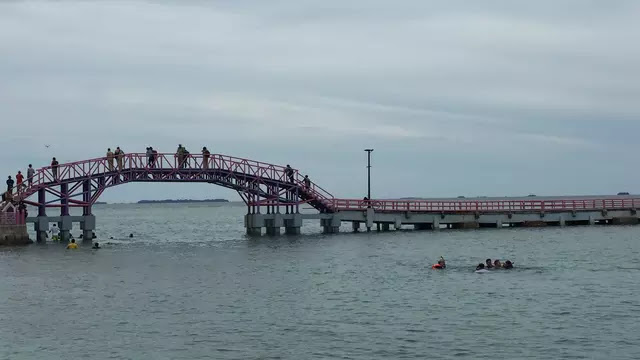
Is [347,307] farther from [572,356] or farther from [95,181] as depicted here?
[95,181]

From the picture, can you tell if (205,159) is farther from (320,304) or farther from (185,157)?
(320,304)

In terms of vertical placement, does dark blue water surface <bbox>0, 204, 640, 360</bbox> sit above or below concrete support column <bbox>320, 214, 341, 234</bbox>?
below

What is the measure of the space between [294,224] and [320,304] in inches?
1654

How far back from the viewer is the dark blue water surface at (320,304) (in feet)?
97.8

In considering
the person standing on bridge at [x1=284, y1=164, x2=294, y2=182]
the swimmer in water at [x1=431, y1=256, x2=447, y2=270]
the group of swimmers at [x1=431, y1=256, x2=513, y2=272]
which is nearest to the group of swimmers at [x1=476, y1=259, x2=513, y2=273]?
the group of swimmers at [x1=431, y1=256, x2=513, y2=272]

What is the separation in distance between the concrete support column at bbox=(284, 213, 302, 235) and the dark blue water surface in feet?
47.4

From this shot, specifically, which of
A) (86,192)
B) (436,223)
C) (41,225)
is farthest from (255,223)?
(41,225)

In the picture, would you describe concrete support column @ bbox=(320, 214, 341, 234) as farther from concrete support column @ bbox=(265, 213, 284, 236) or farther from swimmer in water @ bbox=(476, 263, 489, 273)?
swimmer in water @ bbox=(476, 263, 489, 273)

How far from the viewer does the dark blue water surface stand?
97.8 ft

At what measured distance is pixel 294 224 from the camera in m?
80.8

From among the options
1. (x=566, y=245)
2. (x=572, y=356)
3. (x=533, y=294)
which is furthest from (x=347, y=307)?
(x=566, y=245)

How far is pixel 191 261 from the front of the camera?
59.3 metres

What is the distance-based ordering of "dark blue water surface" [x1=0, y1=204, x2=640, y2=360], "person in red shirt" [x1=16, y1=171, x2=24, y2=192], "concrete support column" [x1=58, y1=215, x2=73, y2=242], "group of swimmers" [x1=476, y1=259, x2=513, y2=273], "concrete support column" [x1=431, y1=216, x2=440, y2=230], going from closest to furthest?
"dark blue water surface" [x1=0, y1=204, x2=640, y2=360], "group of swimmers" [x1=476, y1=259, x2=513, y2=273], "person in red shirt" [x1=16, y1=171, x2=24, y2=192], "concrete support column" [x1=58, y1=215, x2=73, y2=242], "concrete support column" [x1=431, y1=216, x2=440, y2=230]

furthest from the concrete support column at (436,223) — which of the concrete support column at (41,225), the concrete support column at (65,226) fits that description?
the concrete support column at (41,225)
